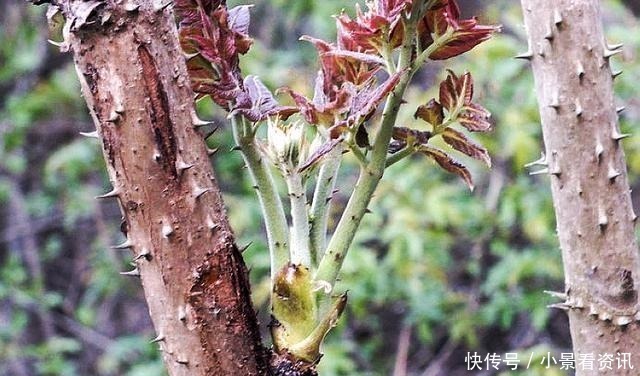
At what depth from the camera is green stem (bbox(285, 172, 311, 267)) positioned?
61 centimetres

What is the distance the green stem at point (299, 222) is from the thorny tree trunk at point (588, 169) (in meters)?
0.30

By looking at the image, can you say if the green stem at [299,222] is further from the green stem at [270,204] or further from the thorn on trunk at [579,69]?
the thorn on trunk at [579,69]

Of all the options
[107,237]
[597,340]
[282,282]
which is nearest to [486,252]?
[107,237]

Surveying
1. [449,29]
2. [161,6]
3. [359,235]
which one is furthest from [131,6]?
[359,235]

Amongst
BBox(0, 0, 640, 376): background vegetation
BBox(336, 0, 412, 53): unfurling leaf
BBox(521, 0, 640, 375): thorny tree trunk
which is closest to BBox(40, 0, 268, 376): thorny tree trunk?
BBox(336, 0, 412, 53): unfurling leaf

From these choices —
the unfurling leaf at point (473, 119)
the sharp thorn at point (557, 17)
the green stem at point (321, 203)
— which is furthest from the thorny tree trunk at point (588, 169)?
the green stem at point (321, 203)

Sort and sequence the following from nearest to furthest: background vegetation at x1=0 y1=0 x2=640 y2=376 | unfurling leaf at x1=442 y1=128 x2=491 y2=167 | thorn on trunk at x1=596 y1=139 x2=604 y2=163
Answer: unfurling leaf at x1=442 y1=128 x2=491 y2=167
thorn on trunk at x1=596 y1=139 x2=604 y2=163
background vegetation at x1=0 y1=0 x2=640 y2=376

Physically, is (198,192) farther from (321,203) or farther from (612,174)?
(612,174)

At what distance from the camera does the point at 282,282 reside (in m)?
0.61

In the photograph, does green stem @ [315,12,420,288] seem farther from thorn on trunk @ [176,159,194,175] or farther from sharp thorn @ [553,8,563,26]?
sharp thorn @ [553,8,563,26]

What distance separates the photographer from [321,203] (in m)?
0.62

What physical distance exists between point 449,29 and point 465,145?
106mm

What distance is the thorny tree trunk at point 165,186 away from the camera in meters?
0.55

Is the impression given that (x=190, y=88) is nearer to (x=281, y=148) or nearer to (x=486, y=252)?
(x=281, y=148)
